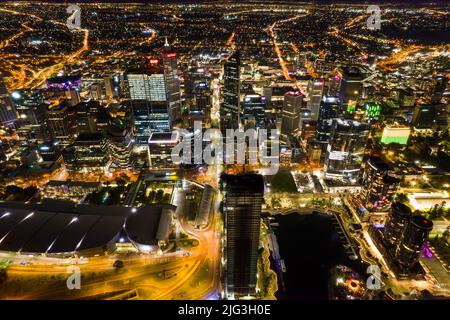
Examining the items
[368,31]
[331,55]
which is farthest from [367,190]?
[368,31]

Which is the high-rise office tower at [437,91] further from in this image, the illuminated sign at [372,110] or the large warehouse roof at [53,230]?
the large warehouse roof at [53,230]

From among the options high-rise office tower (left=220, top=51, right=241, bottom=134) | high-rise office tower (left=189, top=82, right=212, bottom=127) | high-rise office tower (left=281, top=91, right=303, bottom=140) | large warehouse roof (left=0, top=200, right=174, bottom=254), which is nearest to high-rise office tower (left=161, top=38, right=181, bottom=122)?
high-rise office tower (left=189, top=82, right=212, bottom=127)

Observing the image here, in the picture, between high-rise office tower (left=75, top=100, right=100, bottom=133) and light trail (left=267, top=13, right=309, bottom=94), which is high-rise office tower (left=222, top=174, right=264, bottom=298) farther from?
light trail (left=267, top=13, right=309, bottom=94)

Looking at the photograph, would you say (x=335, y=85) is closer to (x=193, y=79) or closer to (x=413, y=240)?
(x=193, y=79)

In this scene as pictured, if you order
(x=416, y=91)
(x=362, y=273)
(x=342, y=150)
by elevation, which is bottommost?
(x=362, y=273)

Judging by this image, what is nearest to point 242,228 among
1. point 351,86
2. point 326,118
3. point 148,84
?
point 326,118
